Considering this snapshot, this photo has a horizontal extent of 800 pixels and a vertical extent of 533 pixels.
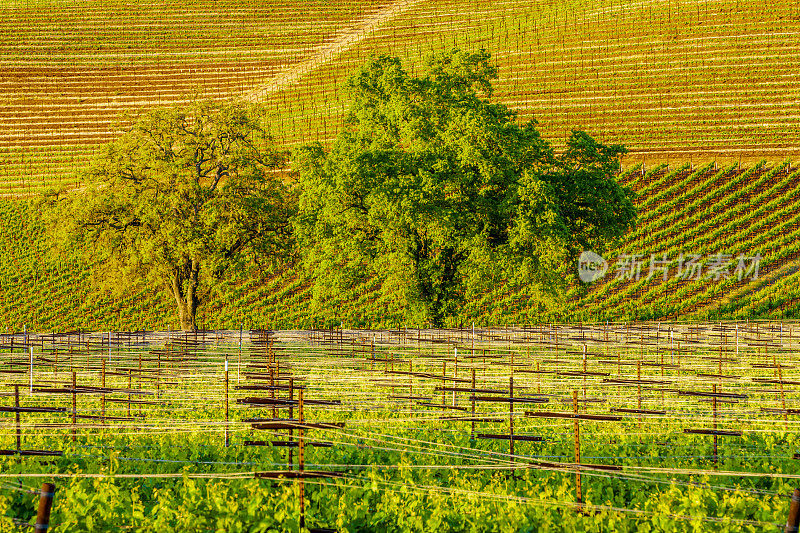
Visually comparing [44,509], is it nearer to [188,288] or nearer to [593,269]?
[188,288]

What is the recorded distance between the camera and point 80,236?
4041cm

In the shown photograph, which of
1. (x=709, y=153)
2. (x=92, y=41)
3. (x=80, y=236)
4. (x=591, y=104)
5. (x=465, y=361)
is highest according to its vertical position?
(x=92, y=41)

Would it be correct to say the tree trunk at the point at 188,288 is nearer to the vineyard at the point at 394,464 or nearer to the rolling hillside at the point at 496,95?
the rolling hillside at the point at 496,95

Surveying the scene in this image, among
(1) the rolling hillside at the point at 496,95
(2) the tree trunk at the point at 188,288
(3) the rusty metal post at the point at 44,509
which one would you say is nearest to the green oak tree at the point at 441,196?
(1) the rolling hillside at the point at 496,95

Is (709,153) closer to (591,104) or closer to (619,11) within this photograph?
(591,104)

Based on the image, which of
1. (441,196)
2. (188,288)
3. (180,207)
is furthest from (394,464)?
(188,288)

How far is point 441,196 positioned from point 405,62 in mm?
58166

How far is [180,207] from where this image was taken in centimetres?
4100

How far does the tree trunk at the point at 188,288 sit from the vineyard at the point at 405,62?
30.4 meters

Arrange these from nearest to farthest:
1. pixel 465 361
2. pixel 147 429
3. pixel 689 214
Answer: pixel 147 429 → pixel 465 361 → pixel 689 214

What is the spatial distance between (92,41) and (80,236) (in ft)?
229

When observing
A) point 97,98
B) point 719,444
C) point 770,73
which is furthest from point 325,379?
point 97,98

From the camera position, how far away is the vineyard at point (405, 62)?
68375mm

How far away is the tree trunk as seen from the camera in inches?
1672
